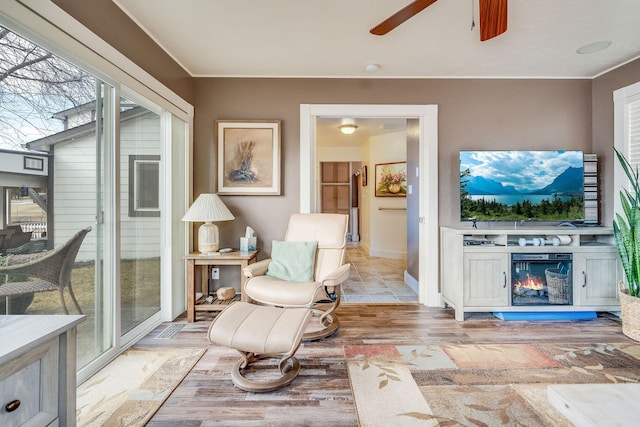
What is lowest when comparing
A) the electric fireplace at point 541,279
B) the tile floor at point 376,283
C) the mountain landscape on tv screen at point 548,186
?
the tile floor at point 376,283

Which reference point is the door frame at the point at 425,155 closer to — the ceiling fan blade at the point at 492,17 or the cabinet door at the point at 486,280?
the cabinet door at the point at 486,280

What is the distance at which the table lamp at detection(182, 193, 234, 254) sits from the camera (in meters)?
2.78

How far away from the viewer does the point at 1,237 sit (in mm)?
1425

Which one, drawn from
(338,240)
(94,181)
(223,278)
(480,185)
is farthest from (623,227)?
(94,181)

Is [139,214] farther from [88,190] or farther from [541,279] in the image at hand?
[541,279]

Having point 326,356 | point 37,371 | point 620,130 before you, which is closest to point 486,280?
point 326,356

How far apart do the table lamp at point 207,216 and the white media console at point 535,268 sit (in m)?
2.29

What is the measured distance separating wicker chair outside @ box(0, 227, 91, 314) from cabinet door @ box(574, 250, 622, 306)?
13.3ft

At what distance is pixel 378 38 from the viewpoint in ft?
→ 8.13

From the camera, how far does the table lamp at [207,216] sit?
9.12ft

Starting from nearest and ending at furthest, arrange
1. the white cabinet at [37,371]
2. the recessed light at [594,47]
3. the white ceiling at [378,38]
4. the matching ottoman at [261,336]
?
the white cabinet at [37,371] < the matching ottoman at [261,336] < the white ceiling at [378,38] < the recessed light at [594,47]

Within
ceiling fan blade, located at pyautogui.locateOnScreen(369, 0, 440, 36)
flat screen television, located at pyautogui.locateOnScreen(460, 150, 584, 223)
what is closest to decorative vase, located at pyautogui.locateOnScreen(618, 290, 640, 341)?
flat screen television, located at pyautogui.locateOnScreen(460, 150, 584, 223)

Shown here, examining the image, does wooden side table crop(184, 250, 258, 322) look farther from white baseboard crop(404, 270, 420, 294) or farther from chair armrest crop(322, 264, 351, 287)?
white baseboard crop(404, 270, 420, 294)

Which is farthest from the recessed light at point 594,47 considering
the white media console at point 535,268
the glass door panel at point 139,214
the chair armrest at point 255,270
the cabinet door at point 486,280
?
the glass door panel at point 139,214
